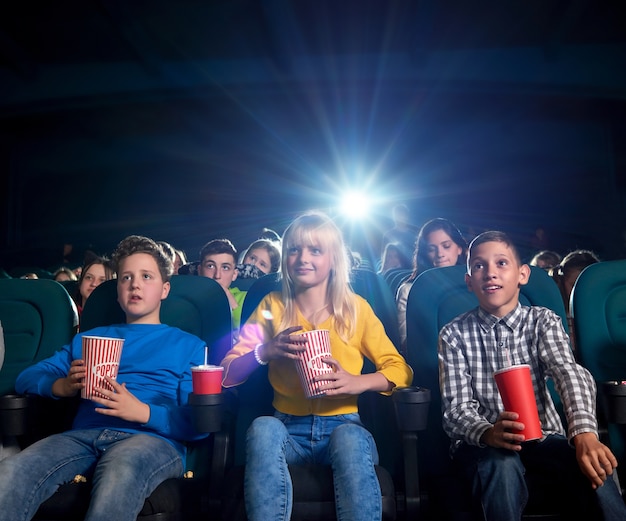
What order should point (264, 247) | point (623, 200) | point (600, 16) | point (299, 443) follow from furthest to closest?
point (623, 200) → point (600, 16) → point (264, 247) → point (299, 443)

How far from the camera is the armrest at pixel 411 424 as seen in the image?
56.6 inches

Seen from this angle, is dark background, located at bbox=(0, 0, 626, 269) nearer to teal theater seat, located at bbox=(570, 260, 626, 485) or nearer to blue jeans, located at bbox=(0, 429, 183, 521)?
teal theater seat, located at bbox=(570, 260, 626, 485)

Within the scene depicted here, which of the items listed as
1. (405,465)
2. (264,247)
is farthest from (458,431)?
(264,247)

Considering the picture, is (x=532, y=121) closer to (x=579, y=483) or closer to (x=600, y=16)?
(x=600, y=16)

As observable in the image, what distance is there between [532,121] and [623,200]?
2103 mm

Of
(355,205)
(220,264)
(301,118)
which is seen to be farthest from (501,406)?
(355,205)

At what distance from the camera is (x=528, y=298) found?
1878mm

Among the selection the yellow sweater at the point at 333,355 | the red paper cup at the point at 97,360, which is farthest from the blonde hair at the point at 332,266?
the red paper cup at the point at 97,360

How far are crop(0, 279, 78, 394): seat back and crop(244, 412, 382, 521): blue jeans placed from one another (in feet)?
2.81

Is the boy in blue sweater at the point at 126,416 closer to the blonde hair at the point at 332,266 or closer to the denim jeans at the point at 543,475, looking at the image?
the blonde hair at the point at 332,266

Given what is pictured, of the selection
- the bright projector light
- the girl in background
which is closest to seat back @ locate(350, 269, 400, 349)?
the girl in background

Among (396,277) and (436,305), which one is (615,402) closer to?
(436,305)

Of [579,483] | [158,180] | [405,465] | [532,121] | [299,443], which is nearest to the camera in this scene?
[579,483]

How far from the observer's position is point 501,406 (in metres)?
1.62
